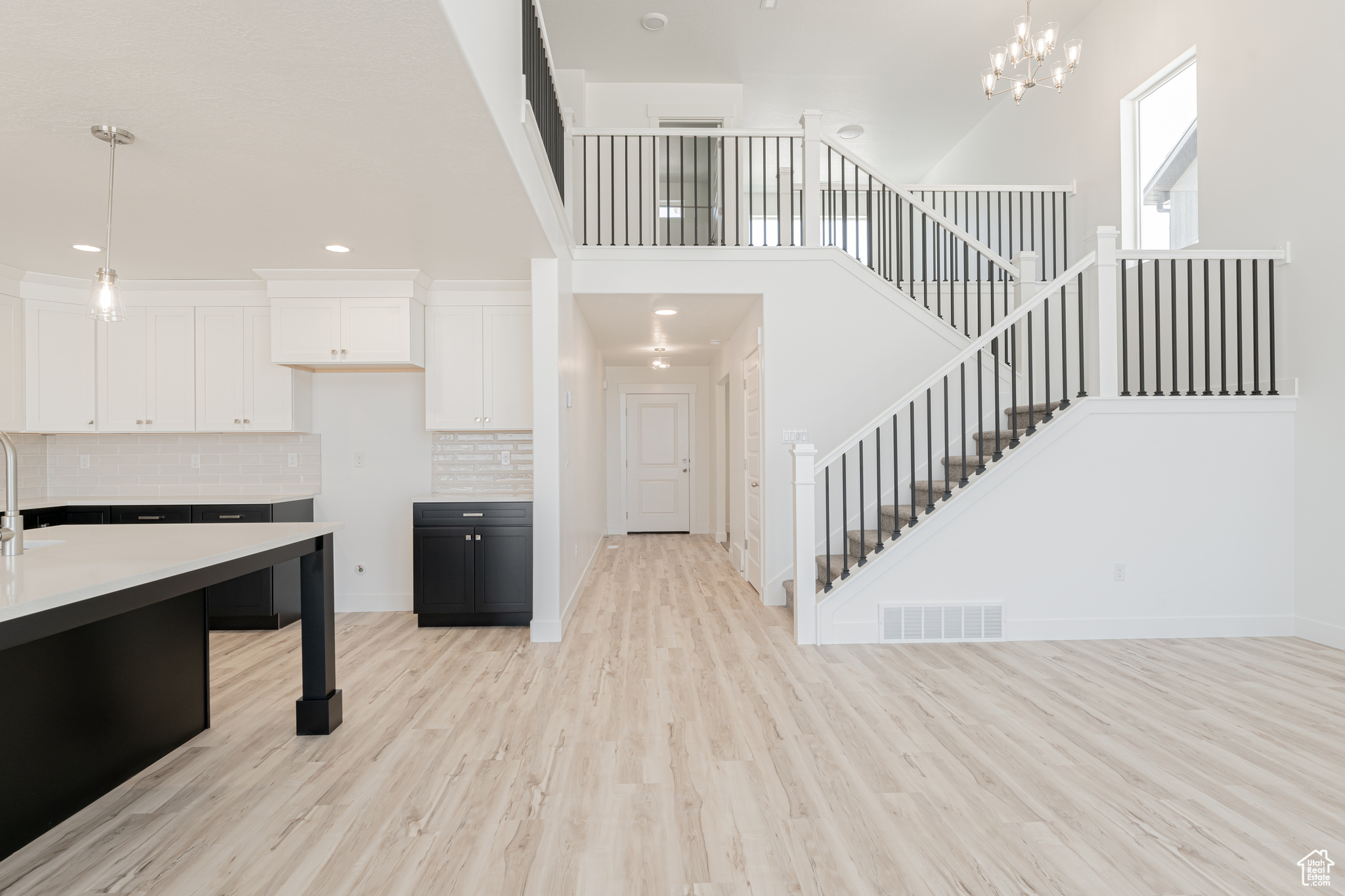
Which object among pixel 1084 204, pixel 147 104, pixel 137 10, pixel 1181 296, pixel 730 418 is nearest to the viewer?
pixel 137 10

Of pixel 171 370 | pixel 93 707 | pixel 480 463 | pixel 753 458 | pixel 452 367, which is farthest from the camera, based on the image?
pixel 753 458

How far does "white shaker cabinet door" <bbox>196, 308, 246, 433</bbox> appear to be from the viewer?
4.77m

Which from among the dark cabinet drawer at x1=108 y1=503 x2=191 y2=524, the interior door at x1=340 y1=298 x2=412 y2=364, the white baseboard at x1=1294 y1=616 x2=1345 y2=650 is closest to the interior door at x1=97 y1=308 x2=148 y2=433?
the dark cabinet drawer at x1=108 y1=503 x2=191 y2=524

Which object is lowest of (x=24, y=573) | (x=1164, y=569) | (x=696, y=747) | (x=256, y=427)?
(x=696, y=747)

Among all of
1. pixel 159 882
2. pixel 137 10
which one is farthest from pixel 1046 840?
pixel 137 10

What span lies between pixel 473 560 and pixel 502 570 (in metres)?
0.20

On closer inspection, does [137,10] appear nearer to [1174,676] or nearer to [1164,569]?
[1174,676]

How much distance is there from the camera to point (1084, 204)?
5.64 meters

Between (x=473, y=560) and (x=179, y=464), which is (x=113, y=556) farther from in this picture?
(x=179, y=464)

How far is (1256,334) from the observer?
3.89m

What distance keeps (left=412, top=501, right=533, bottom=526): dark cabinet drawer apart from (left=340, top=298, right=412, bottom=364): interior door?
42.1 inches

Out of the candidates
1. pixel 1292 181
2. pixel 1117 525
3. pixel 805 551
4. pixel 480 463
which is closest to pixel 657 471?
pixel 480 463

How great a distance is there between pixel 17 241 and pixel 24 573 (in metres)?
3.13

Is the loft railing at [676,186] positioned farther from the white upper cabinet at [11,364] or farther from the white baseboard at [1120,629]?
the white upper cabinet at [11,364]
